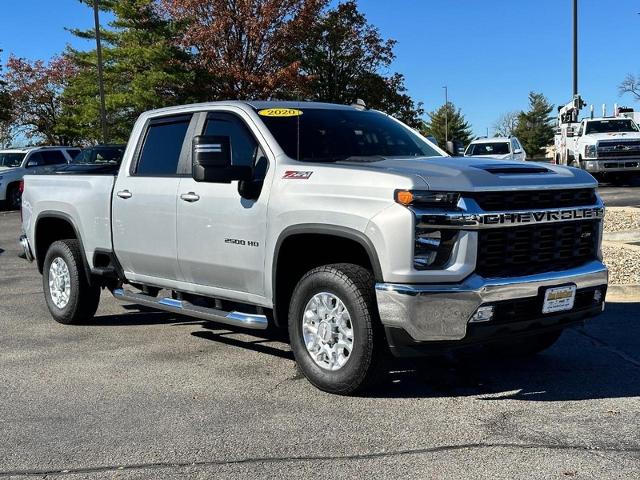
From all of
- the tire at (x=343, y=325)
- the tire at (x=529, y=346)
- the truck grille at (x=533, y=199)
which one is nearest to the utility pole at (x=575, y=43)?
the tire at (x=529, y=346)

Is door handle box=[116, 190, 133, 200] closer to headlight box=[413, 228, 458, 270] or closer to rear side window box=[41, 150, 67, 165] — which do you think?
headlight box=[413, 228, 458, 270]

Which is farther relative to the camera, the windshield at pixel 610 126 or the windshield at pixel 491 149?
the windshield at pixel 491 149

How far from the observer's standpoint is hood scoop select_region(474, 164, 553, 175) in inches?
186

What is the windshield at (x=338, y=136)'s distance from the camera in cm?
552

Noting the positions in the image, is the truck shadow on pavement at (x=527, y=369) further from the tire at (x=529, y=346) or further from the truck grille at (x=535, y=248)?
the truck grille at (x=535, y=248)

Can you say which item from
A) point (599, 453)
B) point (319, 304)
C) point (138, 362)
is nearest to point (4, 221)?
point (138, 362)

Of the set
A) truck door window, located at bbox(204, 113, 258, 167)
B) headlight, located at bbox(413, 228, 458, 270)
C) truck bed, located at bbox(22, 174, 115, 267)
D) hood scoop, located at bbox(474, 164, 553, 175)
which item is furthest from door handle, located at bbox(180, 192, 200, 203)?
hood scoop, located at bbox(474, 164, 553, 175)

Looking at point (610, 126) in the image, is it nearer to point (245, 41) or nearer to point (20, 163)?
point (245, 41)

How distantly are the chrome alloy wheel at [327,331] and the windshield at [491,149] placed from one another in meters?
21.7

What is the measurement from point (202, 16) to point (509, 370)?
29298 mm

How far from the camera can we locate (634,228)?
12.7 metres

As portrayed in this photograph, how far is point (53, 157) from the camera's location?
22891 millimetres

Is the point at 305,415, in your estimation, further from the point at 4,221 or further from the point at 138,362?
the point at 4,221

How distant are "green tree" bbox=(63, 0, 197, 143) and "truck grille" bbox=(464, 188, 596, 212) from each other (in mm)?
26981
